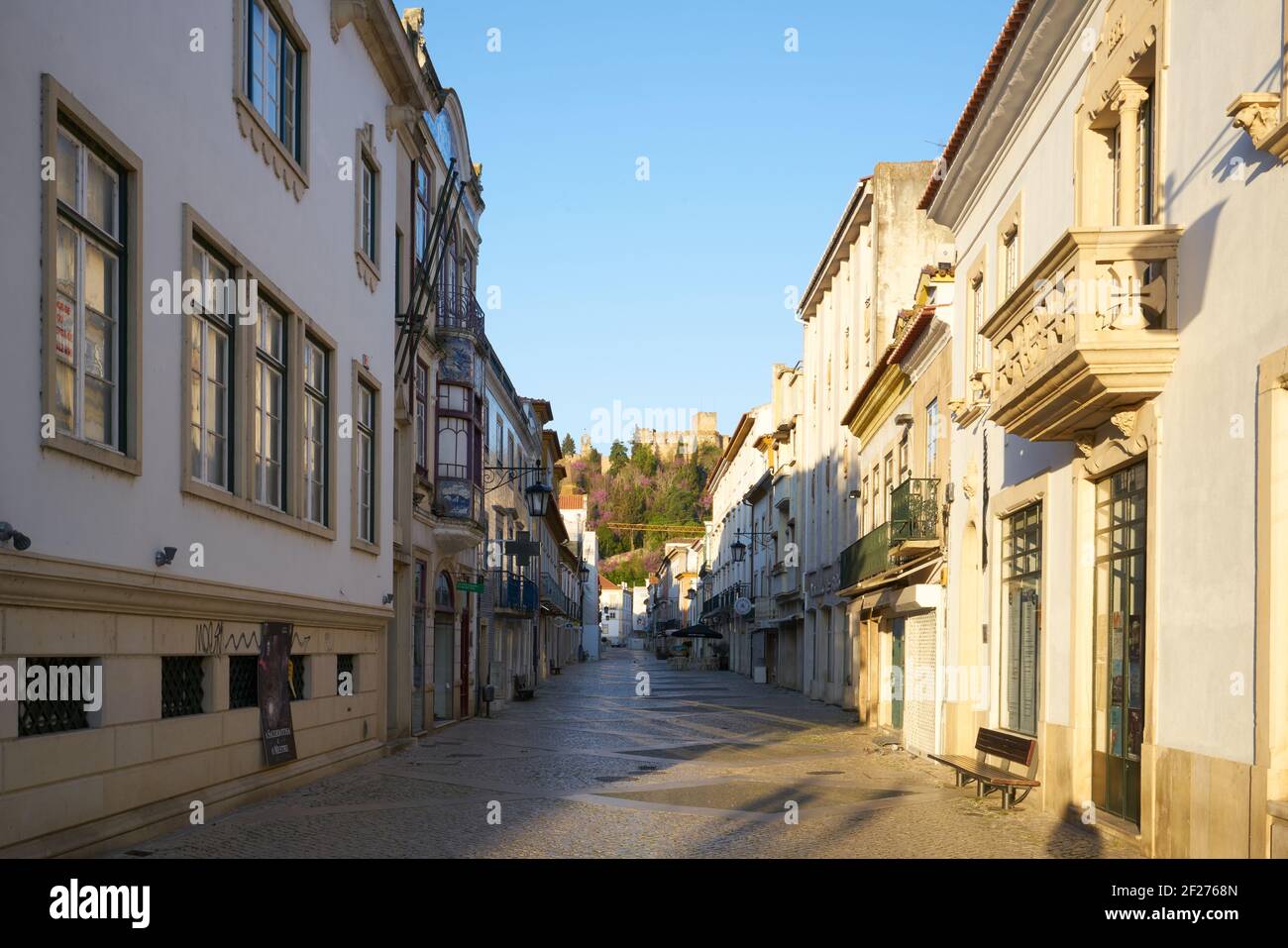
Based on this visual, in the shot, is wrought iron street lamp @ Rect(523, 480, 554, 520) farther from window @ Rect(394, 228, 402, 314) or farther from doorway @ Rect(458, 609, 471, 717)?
window @ Rect(394, 228, 402, 314)

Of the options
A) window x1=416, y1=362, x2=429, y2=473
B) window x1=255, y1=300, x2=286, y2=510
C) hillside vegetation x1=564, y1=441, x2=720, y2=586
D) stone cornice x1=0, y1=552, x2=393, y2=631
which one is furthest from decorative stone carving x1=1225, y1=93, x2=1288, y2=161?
hillside vegetation x1=564, y1=441, x2=720, y2=586

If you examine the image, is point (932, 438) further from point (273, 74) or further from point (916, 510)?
point (273, 74)

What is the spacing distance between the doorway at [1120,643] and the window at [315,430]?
28.5ft

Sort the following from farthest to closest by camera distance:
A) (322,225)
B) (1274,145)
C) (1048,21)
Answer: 1. (322,225)
2. (1048,21)
3. (1274,145)

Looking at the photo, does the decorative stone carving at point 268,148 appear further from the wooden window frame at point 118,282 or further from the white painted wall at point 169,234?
the wooden window frame at point 118,282

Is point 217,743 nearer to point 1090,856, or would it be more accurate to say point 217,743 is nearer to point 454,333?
point 1090,856

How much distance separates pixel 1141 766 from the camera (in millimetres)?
10602

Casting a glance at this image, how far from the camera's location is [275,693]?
1386cm

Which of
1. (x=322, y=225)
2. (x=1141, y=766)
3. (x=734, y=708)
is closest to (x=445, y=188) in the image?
(x=322, y=225)

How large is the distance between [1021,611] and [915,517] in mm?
5561

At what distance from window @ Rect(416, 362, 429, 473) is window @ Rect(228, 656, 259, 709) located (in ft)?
32.8

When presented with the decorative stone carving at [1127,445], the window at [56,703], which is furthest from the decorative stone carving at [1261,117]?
the window at [56,703]

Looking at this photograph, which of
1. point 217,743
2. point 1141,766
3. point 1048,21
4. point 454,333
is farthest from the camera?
point 454,333
